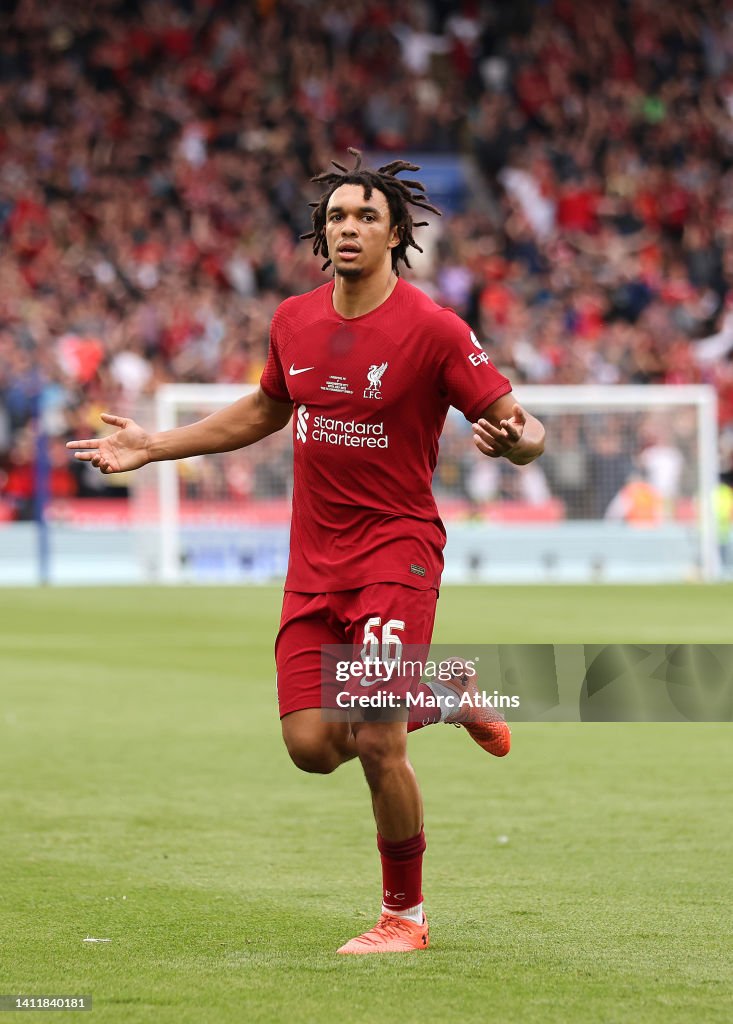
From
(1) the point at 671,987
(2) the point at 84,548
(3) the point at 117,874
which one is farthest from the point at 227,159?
(1) the point at 671,987

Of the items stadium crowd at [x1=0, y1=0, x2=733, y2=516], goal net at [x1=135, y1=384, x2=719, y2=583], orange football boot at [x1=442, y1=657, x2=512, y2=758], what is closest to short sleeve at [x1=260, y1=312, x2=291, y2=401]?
orange football boot at [x1=442, y1=657, x2=512, y2=758]

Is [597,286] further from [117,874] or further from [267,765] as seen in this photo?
[117,874]

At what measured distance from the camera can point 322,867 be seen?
6.69 meters

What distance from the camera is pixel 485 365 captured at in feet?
17.5

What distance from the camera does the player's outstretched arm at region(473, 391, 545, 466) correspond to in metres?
5.15

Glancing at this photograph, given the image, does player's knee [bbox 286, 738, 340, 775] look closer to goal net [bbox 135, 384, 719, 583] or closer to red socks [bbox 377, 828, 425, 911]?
red socks [bbox 377, 828, 425, 911]

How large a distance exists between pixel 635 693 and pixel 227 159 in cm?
2457

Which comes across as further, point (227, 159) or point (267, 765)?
point (227, 159)

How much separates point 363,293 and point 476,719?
1495mm

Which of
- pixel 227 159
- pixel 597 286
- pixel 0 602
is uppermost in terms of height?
pixel 227 159

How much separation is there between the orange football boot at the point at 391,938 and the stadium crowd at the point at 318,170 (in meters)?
18.4

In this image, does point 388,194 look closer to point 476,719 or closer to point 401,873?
point 476,719

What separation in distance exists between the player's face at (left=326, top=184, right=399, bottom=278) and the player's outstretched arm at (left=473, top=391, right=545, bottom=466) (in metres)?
0.61

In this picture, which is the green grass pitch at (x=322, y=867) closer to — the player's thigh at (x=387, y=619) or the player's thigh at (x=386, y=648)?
the player's thigh at (x=386, y=648)
